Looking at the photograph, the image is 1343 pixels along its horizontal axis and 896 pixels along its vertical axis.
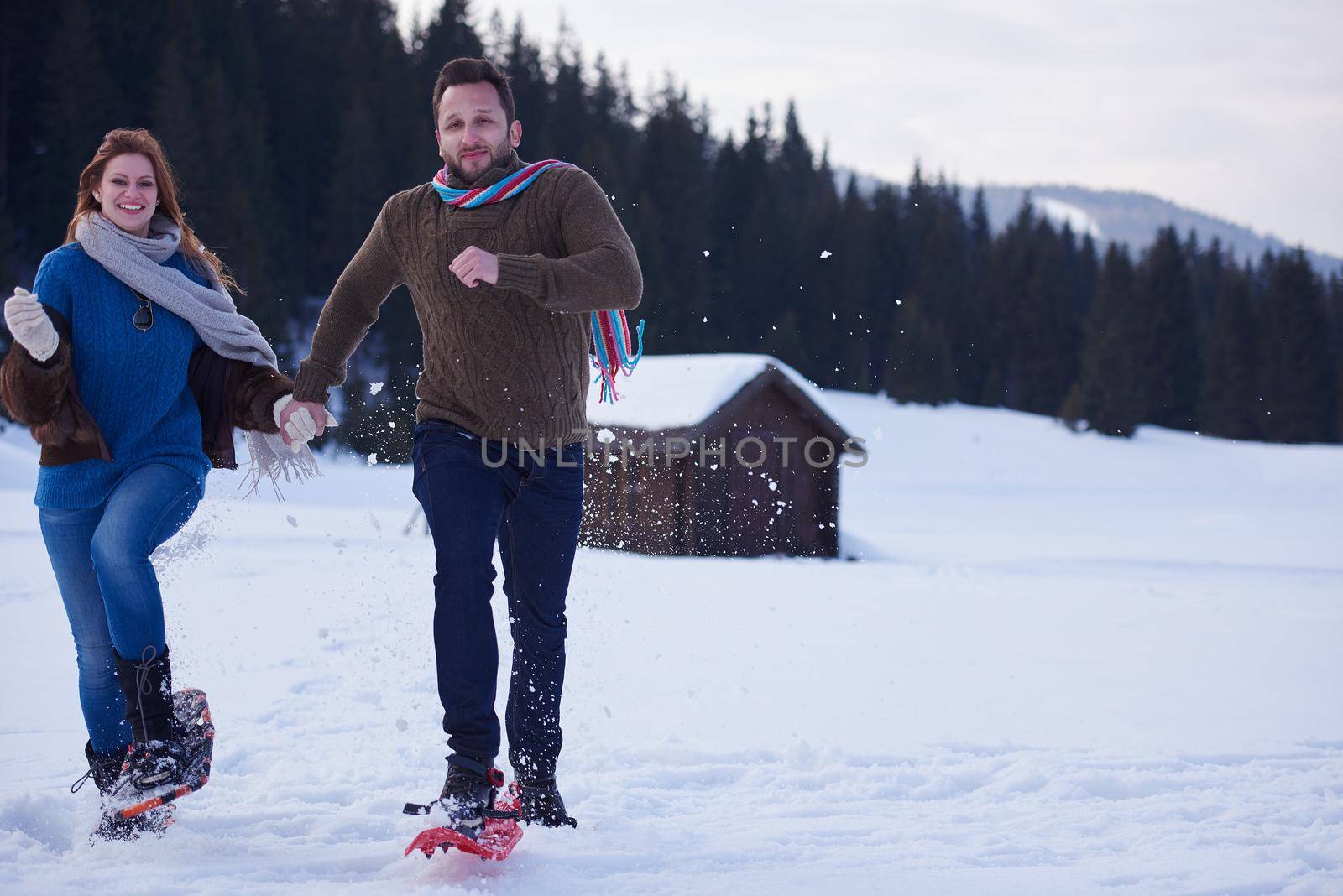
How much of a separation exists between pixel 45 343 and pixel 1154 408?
53.8 meters

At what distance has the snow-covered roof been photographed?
1611 centimetres

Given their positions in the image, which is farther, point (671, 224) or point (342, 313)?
point (671, 224)

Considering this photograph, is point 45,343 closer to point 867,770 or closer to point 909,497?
point 867,770

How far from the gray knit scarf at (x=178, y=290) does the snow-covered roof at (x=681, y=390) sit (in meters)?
12.1

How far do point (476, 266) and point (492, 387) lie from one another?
453 millimetres

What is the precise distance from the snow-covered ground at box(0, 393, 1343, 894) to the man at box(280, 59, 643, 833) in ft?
1.33

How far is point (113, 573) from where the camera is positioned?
324 centimetres

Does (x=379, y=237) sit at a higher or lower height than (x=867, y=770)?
higher

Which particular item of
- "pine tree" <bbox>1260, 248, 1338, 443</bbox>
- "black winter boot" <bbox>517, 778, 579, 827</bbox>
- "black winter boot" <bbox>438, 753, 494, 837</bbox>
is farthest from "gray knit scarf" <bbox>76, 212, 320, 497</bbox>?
"pine tree" <bbox>1260, 248, 1338, 443</bbox>

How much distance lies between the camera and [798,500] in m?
18.2

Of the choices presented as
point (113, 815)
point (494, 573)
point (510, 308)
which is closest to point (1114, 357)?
point (510, 308)

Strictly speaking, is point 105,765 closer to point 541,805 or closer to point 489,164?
point 541,805

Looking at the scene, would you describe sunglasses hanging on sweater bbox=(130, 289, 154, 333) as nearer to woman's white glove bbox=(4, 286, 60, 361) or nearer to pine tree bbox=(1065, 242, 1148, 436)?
woman's white glove bbox=(4, 286, 60, 361)

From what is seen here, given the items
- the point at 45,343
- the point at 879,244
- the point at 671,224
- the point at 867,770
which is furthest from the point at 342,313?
the point at 879,244
